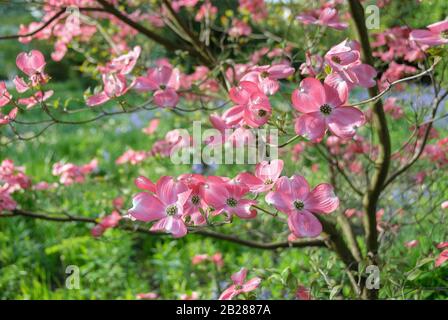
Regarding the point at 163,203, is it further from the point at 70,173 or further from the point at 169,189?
the point at 70,173

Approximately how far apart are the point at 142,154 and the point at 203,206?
1471 millimetres

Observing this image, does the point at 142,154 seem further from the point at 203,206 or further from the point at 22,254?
the point at 203,206

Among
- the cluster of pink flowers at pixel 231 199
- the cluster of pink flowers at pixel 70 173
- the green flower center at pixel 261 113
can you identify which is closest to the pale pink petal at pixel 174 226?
the cluster of pink flowers at pixel 231 199

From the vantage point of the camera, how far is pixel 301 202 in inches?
39.9

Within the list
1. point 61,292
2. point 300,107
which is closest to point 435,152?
point 300,107

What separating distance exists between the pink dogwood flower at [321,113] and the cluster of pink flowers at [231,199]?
9 cm

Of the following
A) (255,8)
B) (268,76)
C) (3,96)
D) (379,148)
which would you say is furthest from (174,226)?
(255,8)

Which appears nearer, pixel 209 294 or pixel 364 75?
pixel 364 75

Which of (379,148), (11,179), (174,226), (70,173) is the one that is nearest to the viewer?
(174,226)

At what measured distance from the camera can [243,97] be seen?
1.09 meters

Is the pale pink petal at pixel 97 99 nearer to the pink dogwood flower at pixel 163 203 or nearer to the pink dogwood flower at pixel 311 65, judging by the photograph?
the pink dogwood flower at pixel 163 203

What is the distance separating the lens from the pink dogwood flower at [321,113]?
100 cm

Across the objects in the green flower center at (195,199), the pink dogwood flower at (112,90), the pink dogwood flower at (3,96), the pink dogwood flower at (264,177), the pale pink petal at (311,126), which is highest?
the pink dogwood flower at (112,90)

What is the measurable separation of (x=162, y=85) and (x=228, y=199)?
44cm
